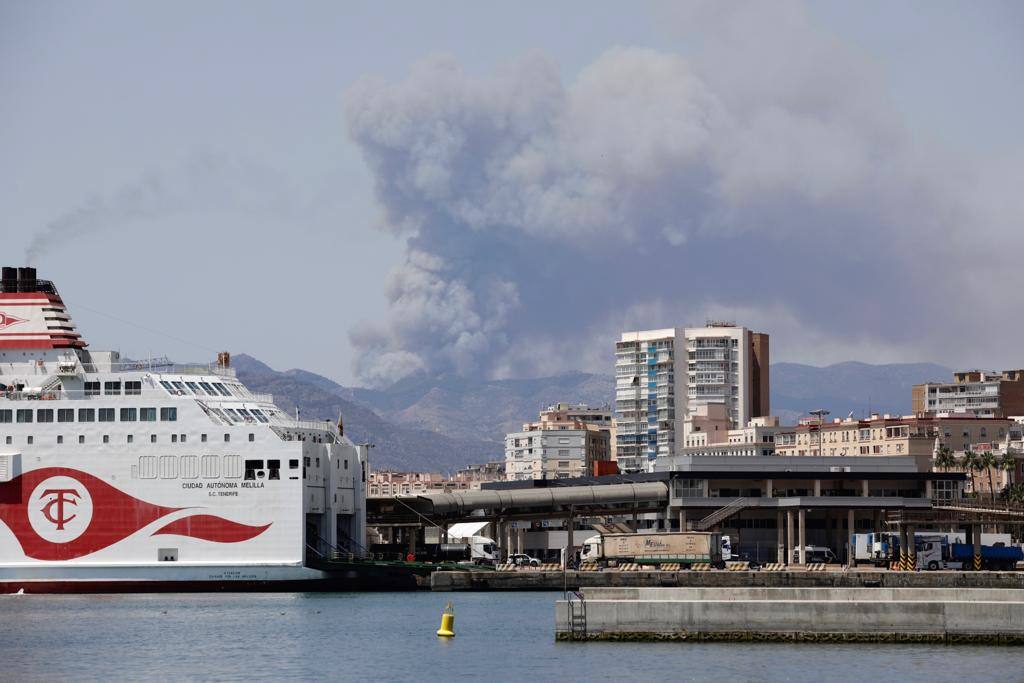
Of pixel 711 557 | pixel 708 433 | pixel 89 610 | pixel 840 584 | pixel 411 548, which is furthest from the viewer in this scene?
pixel 708 433

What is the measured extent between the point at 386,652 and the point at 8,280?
133 ft

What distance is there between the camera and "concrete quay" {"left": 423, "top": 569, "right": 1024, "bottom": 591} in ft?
257

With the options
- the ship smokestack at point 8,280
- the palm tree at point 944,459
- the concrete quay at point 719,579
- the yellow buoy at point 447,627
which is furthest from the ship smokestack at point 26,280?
the palm tree at point 944,459

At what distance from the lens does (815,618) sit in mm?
55375

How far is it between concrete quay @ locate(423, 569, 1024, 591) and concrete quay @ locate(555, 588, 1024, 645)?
18.1 m

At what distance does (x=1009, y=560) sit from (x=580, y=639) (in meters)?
45.9

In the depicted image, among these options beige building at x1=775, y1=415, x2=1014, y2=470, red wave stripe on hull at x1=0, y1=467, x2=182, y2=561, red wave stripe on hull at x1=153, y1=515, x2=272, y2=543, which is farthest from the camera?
beige building at x1=775, y1=415, x2=1014, y2=470

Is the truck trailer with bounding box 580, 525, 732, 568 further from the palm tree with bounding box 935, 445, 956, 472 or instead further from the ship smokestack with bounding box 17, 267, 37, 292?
the palm tree with bounding box 935, 445, 956, 472

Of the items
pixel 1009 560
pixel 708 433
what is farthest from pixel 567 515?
pixel 708 433

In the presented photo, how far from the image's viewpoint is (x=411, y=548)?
104812 millimetres

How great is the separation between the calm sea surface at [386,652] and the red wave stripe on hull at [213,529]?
8.30 meters

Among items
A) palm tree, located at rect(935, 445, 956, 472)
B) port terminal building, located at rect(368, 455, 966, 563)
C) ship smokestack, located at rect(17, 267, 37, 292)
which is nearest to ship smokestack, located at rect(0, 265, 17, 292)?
ship smokestack, located at rect(17, 267, 37, 292)

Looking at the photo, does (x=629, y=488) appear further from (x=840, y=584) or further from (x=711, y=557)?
(x=840, y=584)

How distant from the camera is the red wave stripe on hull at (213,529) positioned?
8481 cm
